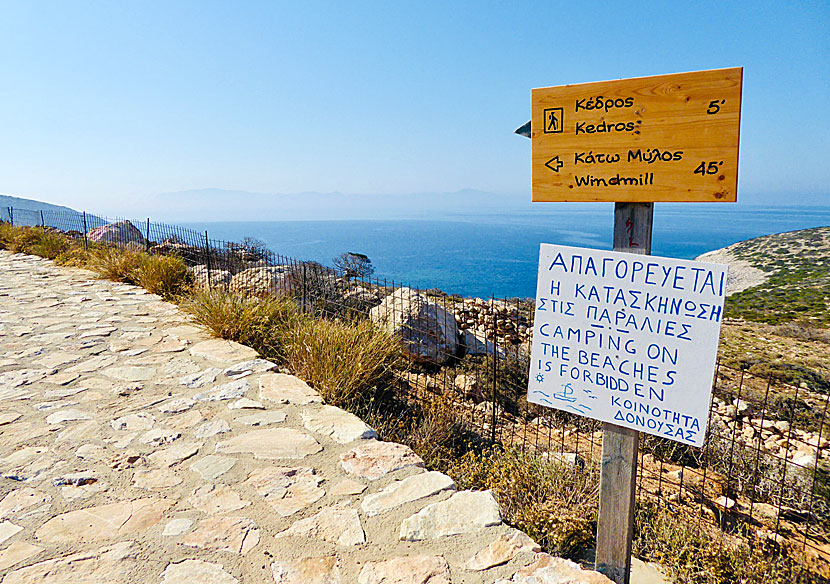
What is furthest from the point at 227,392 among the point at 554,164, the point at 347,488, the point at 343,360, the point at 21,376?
the point at 554,164

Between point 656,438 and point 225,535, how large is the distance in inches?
165

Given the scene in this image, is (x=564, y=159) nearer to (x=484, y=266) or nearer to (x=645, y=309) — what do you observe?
(x=645, y=309)

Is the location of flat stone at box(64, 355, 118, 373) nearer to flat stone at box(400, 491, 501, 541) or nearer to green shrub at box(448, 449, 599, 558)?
green shrub at box(448, 449, 599, 558)

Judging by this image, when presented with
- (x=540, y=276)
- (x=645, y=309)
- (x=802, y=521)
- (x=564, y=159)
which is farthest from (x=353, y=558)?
(x=802, y=521)

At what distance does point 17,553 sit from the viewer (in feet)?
7.15

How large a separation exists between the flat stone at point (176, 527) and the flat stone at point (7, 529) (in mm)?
692

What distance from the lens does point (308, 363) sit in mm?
4414

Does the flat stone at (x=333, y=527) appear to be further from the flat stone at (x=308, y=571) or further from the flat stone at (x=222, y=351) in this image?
the flat stone at (x=222, y=351)

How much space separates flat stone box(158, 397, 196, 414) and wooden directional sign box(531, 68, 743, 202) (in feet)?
10.2

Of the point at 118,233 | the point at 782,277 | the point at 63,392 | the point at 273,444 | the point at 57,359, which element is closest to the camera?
the point at 273,444

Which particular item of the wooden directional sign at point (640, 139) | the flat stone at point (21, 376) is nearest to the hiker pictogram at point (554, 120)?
the wooden directional sign at point (640, 139)

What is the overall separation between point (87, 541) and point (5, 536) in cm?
40

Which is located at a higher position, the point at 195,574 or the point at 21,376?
the point at 21,376

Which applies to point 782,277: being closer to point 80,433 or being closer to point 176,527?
point 176,527
